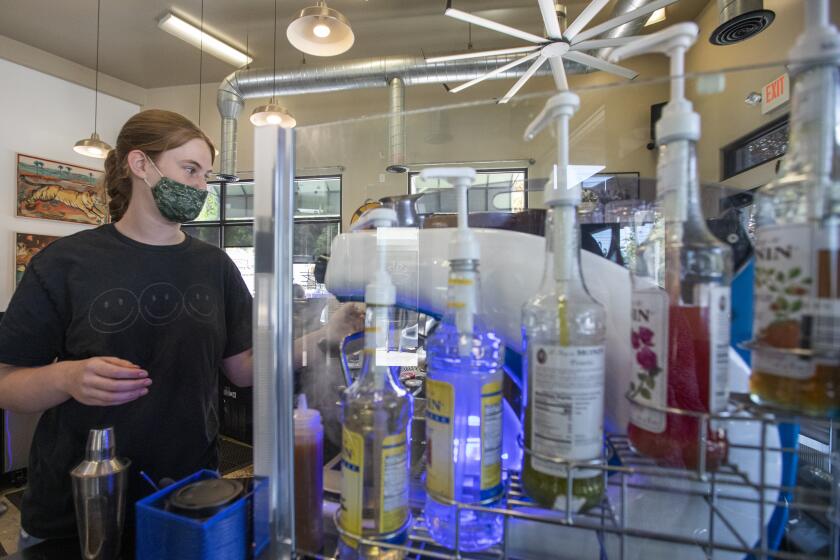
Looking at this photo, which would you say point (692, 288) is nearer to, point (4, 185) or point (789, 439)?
point (789, 439)

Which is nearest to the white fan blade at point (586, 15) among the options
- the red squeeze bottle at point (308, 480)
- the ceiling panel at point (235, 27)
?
the ceiling panel at point (235, 27)

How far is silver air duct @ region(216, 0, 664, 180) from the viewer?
4141 mm

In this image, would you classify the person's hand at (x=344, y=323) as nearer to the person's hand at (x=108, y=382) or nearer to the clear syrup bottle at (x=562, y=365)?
the clear syrup bottle at (x=562, y=365)

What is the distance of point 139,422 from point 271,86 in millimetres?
4423

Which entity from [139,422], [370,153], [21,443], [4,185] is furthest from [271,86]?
[370,153]

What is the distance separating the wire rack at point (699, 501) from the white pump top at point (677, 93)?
236 millimetres

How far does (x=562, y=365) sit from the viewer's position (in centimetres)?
37

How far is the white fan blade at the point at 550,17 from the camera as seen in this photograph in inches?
95.9

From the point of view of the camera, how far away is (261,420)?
18.0 inches

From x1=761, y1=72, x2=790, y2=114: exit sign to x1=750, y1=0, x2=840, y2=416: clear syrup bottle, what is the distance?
0.01 m

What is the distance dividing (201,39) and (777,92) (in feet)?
16.2

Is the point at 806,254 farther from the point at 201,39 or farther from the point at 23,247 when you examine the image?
the point at 23,247

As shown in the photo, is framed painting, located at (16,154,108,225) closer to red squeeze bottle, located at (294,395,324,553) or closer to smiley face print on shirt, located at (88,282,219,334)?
smiley face print on shirt, located at (88,282,219,334)

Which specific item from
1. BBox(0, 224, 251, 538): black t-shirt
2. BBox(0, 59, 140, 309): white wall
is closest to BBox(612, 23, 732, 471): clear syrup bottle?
BBox(0, 224, 251, 538): black t-shirt
